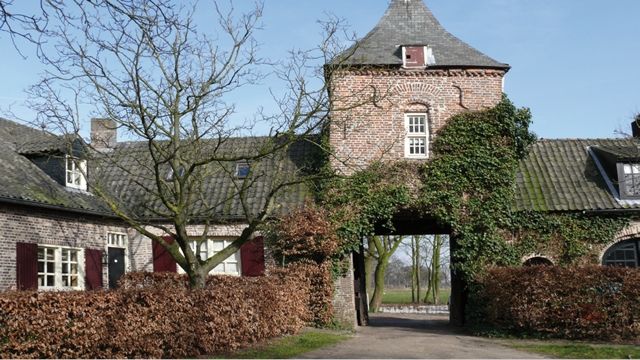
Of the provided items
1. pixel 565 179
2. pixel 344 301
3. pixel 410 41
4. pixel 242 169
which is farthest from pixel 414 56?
pixel 344 301

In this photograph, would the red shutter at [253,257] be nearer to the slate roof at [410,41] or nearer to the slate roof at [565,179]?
the slate roof at [410,41]

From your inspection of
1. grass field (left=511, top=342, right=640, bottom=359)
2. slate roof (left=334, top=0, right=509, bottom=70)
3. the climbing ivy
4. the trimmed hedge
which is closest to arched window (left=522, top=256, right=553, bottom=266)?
the trimmed hedge

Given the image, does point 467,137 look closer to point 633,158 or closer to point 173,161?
point 633,158

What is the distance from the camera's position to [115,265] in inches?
886

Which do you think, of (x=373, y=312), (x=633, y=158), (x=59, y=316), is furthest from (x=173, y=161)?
(x=373, y=312)

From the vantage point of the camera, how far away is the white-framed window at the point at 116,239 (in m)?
22.4

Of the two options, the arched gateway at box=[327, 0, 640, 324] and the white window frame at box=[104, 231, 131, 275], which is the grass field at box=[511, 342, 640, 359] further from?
the white window frame at box=[104, 231, 131, 275]

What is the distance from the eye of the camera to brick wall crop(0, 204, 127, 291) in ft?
57.9

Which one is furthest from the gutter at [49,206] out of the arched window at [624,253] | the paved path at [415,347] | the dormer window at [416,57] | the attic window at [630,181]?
the attic window at [630,181]

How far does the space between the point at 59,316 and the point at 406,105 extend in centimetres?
1347

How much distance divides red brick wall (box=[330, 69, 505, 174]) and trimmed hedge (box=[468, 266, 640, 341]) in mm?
5812

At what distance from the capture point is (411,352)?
1463cm

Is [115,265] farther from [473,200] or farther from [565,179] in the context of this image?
[565,179]

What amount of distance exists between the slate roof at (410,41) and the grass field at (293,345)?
28.6ft
